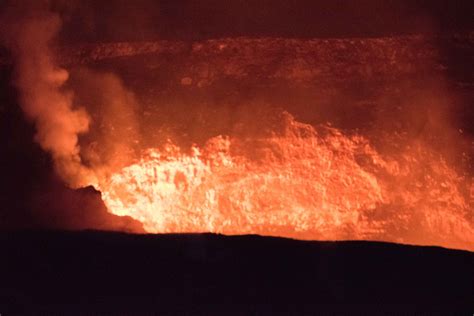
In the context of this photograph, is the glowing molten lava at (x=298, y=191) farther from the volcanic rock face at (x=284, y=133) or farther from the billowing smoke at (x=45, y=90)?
the billowing smoke at (x=45, y=90)

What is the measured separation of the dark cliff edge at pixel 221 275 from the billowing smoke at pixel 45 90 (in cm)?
403

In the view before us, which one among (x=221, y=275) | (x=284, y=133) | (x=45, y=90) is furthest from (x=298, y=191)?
(x=45, y=90)

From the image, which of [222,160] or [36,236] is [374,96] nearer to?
[222,160]

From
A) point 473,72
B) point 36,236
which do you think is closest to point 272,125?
Result: point 473,72

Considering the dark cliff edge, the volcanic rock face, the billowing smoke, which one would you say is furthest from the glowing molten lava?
the dark cliff edge

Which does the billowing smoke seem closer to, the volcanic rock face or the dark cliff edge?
the volcanic rock face

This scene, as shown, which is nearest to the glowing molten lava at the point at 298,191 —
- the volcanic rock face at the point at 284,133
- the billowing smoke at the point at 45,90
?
the volcanic rock face at the point at 284,133

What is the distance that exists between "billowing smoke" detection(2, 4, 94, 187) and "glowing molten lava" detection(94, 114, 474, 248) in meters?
0.80

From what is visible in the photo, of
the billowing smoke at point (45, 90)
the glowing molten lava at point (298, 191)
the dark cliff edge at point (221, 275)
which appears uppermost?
the billowing smoke at point (45, 90)

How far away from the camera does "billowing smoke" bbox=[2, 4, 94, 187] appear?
9.62m

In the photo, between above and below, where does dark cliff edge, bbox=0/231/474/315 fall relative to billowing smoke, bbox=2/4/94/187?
below

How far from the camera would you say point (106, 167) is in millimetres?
9797

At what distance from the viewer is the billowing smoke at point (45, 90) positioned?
9617mm

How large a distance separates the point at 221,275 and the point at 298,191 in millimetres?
4640
